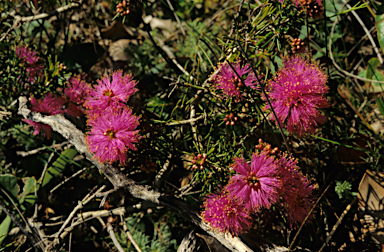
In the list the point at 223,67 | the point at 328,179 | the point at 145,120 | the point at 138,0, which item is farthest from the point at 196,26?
the point at 328,179

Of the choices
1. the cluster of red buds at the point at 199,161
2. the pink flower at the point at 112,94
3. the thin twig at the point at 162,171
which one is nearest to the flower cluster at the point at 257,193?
the cluster of red buds at the point at 199,161

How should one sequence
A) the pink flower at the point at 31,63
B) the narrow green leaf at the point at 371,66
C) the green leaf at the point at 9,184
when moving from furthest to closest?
1. the narrow green leaf at the point at 371,66
2. the green leaf at the point at 9,184
3. the pink flower at the point at 31,63

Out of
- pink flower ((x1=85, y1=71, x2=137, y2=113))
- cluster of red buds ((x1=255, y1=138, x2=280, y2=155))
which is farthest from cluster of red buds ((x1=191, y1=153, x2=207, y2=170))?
pink flower ((x1=85, y1=71, x2=137, y2=113))

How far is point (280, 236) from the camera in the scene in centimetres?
210

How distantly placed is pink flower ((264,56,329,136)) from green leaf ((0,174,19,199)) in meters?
2.00

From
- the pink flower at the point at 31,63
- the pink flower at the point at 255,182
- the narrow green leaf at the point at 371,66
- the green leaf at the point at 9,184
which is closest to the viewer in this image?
the pink flower at the point at 255,182

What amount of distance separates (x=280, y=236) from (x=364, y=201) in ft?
2.19

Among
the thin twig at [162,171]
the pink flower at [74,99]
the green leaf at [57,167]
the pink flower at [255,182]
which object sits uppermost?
the pink flower at [74,99]

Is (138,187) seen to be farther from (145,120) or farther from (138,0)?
(138,0)

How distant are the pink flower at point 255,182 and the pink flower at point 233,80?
15.9 inches

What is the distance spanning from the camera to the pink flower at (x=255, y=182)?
138cm

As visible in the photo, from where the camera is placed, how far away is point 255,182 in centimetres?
142

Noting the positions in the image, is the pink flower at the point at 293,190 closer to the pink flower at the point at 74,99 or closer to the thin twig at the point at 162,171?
the thin twig at the point at 162,171

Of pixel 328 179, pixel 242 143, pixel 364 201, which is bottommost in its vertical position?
pixel 364 201
